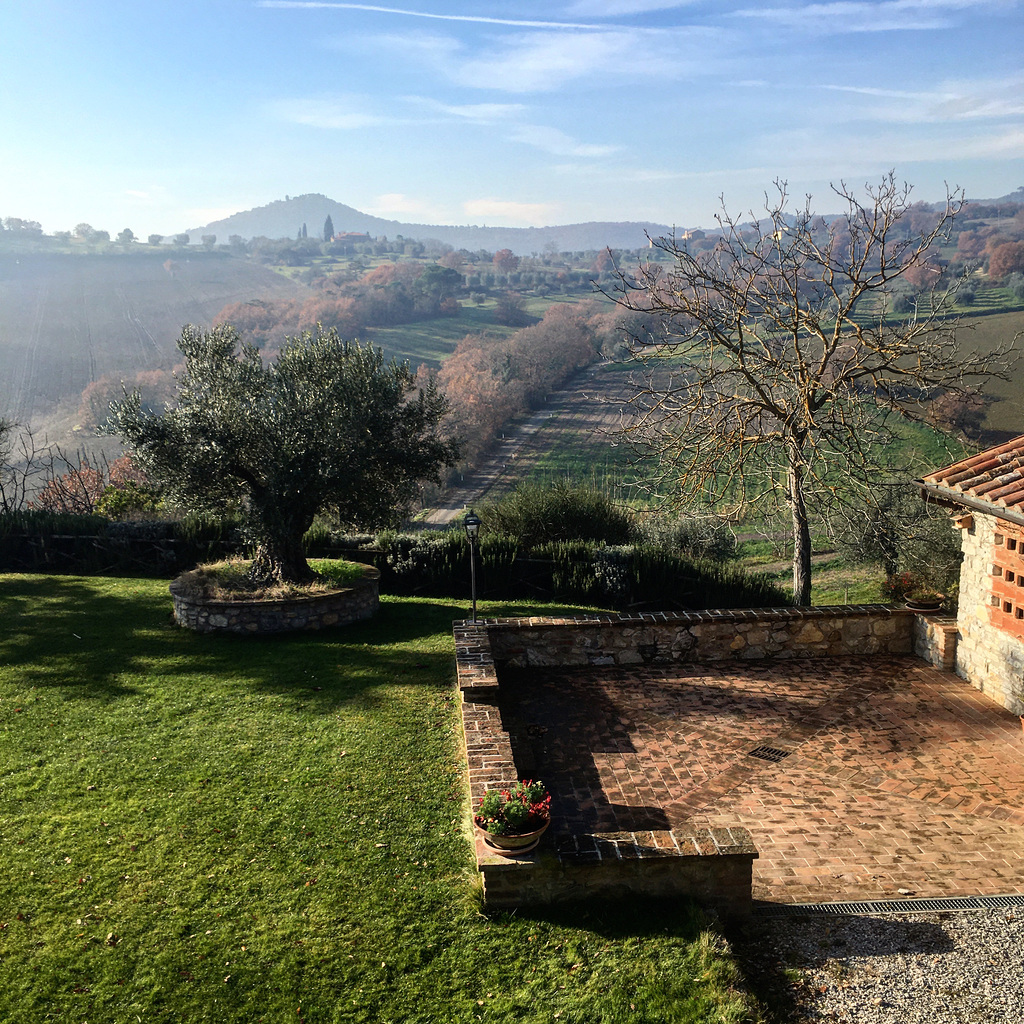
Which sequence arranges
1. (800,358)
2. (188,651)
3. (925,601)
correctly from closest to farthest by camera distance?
(925,601) < (188,651) < (800,358)

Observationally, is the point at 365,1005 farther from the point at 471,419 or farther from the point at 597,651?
the point at 471,419

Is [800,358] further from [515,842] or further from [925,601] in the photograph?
[515,842]

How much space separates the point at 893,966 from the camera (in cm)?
459

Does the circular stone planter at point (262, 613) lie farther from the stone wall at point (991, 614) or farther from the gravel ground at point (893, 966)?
the stone wall at point (991, 614)

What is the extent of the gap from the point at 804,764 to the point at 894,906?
207 cm

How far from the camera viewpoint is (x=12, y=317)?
88.6 metres

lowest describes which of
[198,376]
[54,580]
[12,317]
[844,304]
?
[54,580]

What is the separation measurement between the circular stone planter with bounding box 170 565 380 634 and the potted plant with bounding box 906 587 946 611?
8.32 meters

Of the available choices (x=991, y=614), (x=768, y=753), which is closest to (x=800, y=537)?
(x=991, y=614)

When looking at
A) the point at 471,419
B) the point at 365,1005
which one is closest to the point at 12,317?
the point at 471,419

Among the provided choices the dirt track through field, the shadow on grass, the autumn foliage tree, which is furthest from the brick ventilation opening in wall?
the autumn foliage tree

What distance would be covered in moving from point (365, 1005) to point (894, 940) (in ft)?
10.8

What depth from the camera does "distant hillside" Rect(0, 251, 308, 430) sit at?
72.6m

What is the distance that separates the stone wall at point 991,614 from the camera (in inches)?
320
